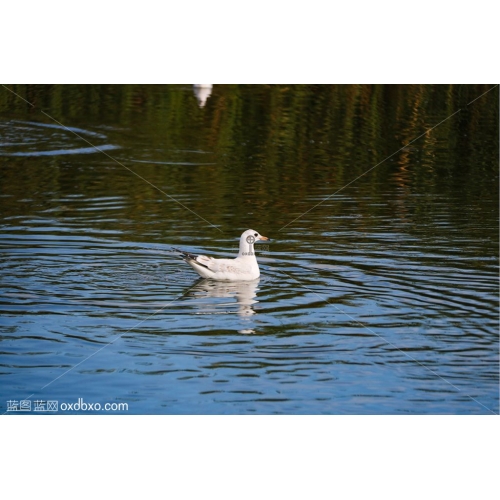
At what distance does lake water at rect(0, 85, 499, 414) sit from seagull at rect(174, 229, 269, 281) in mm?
170

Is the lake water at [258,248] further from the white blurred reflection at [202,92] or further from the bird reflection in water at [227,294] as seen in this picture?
the white blurred reflection at [202,92]

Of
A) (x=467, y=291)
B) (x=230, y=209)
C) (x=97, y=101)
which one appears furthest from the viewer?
(x=97, y=101)

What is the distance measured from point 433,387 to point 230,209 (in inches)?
264

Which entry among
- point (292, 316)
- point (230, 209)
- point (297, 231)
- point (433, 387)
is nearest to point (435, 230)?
point (297, 231)

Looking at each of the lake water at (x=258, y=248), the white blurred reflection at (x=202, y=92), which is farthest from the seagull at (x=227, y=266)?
the white blurred reflection at (x=202, y=92)

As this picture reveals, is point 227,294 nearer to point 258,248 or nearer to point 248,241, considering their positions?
point 248,241

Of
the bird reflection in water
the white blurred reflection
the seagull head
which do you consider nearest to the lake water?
the bird reflection in water

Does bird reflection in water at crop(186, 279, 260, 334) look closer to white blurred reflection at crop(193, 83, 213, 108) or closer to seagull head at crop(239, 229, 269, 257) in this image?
seagull head at crop(239, 229, 269, 257)

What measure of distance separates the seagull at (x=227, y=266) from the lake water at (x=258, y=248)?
0.56ft

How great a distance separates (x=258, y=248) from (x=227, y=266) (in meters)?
1.41

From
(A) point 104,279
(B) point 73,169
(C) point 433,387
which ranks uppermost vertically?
(B) point 73,169

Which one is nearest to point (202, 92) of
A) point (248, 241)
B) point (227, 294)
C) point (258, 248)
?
point (258, 248)
